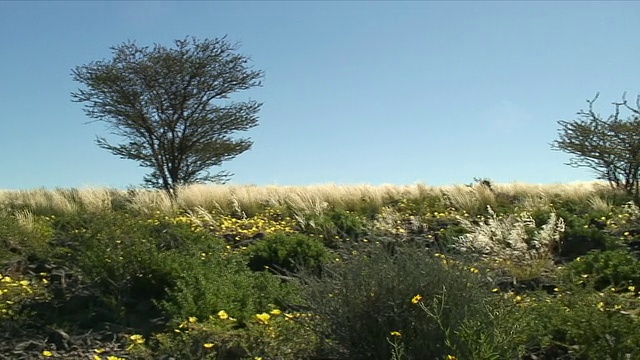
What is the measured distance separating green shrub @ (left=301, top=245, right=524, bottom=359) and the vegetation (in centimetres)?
1

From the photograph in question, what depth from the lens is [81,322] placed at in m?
6.52

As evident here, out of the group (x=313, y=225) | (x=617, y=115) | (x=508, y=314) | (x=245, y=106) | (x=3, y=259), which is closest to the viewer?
(x=508, y=314)

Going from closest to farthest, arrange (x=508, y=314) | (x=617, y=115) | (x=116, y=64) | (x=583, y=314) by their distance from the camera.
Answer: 1. (x=508, y=314)
2. (x=583, y=314)
3. (x=617, y=115)
4. (x=116, y=64)

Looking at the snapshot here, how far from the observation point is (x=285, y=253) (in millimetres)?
8648

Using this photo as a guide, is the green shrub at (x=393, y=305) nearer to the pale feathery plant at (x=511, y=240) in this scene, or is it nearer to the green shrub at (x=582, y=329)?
the green shrub at (x=582, y=329)

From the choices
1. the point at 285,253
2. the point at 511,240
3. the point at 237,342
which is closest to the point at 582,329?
the point at 237,342

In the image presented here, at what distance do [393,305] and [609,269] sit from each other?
11.9ft

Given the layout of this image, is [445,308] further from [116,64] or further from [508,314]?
[116,64]

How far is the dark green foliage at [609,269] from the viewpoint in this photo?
751 cm

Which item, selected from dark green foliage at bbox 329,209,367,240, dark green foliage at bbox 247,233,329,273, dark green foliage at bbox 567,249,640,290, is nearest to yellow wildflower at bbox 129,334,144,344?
dark green foliage at bbox 247,233,329,273

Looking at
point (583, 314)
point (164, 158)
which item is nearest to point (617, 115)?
point (164, 158)

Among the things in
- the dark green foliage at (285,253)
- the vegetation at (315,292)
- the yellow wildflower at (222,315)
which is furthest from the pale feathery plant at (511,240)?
the yellow wildflower at (222,315)

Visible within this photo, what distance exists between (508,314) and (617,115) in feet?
55.9

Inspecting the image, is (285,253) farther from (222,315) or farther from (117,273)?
(222,315)
